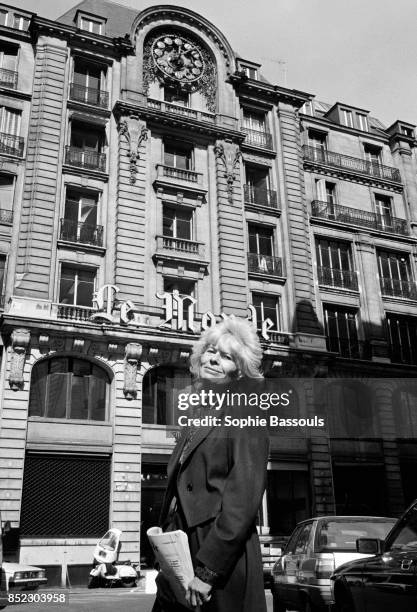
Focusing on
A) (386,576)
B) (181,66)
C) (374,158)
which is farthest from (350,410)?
(386,576)

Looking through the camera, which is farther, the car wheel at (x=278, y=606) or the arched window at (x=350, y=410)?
the arched window at (x=350, y=410)

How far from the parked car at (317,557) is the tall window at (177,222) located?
18831 millimetres

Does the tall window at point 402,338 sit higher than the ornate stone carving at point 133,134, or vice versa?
the ornate stone carving at point 133,134

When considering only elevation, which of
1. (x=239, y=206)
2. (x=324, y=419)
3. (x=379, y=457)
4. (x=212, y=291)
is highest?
(x=239, y=206)

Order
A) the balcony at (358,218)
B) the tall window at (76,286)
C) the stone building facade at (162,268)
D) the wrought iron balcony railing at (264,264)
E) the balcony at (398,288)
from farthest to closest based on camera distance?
the balcony at (358,218)
the balcony at (398,288)
the wrought iron balcony railing at (264,264)
the tall window at (76,286)
the stone building facade at (162,268)

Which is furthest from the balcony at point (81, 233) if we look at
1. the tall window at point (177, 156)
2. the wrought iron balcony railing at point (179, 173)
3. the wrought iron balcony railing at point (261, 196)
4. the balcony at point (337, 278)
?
the balcony at point (337, 278)

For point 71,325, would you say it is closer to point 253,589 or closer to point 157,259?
point 157,259

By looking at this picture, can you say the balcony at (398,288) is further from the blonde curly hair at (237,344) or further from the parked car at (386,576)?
the blonde curly hair at (237,344)

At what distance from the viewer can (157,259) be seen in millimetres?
25703

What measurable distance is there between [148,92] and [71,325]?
13.3 metres

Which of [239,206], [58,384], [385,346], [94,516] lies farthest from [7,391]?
[385,346]

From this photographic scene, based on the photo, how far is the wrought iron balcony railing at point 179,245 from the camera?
26211mm

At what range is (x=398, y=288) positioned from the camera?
103ft

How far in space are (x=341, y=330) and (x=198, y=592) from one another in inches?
1069
